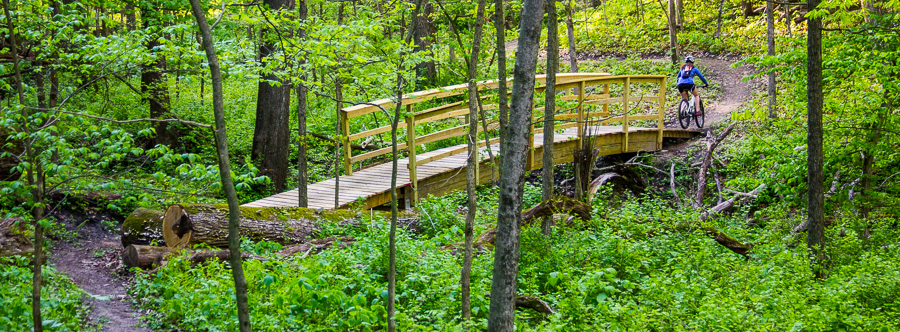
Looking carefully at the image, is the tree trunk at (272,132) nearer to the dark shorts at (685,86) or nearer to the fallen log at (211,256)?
the fallen log at (211,256)

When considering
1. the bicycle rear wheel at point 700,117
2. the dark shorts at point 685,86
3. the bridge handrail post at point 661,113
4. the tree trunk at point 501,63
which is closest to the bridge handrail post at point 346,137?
the tree trunk at point 501,63

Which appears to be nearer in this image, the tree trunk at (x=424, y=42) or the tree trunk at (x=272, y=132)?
the tree trunk at (x=272, y=132)

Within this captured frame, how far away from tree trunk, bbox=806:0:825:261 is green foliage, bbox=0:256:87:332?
729 cm

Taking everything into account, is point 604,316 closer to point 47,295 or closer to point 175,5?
point 47,295

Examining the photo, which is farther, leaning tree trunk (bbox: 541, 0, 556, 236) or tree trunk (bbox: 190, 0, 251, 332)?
leaning tree trunk (bbox: 541, 0, 556, 236)

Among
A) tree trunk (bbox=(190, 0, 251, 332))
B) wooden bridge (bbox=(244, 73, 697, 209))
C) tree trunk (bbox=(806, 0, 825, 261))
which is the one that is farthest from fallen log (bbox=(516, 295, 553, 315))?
tree trunk (bbox=(806, 0, 825, 261))

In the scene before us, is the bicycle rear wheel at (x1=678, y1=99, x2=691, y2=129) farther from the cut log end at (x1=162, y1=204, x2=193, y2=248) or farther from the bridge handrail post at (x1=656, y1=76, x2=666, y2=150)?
the cut log end at (x1=162, y1=204, x2=193, y2=248)

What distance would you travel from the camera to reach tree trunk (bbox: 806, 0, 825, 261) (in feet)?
20.7

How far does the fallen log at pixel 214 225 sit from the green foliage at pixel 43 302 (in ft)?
4.30

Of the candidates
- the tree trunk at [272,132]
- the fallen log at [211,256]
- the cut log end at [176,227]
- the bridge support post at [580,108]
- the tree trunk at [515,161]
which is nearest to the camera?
the tree trunk at [515,161]

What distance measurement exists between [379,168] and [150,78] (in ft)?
15.6

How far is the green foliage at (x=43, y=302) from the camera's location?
4184 millimetres

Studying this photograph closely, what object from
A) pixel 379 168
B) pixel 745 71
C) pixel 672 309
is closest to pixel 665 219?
pixel 672 309

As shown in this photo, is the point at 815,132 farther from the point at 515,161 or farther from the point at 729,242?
the point at 515,161
